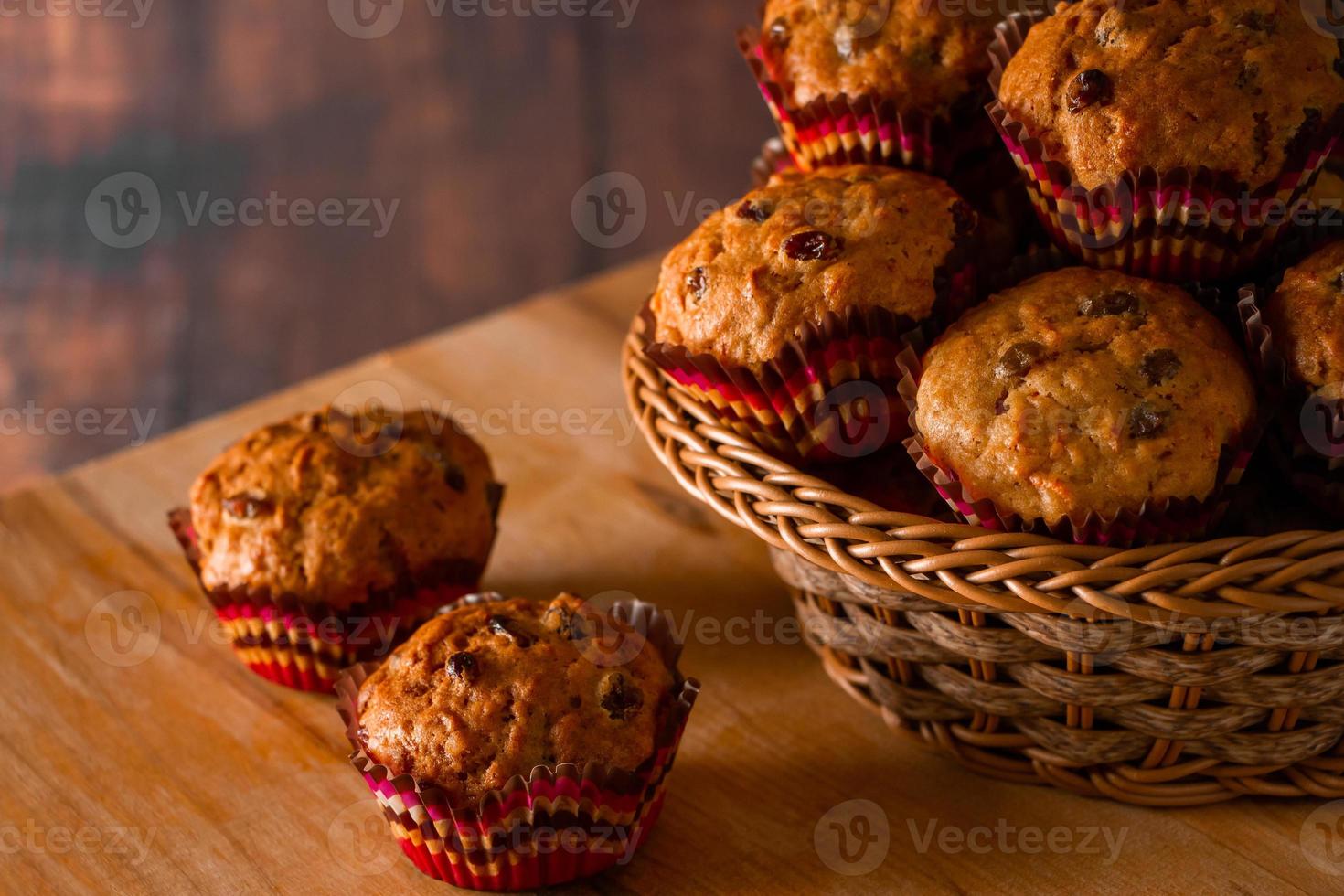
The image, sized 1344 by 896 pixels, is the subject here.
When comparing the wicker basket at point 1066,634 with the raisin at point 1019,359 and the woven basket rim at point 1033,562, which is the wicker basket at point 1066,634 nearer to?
the woven basket rim at point 1033,562

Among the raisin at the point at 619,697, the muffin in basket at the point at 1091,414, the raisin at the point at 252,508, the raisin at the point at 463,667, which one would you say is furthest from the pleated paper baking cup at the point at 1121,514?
the raisin at the point at 252,508

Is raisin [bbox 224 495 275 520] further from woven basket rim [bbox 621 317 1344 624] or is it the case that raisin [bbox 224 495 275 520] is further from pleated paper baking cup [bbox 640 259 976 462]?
woven basket rim [bbox 621 317 1344 624]

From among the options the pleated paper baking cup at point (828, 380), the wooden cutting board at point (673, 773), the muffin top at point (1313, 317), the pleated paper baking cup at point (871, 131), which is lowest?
the wooden cutting board at point (673, 773)

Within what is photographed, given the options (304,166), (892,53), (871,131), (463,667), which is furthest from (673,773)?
(304,166)

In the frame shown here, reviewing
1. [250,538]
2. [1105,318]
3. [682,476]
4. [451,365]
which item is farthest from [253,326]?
[1105,318]

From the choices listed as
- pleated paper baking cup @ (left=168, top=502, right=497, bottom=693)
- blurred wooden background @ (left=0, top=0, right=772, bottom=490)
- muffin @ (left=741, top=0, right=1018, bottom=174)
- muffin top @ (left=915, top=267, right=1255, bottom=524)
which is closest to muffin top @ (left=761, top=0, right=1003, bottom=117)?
muffin @ (left=741, top=0, right=1018, bottom=174)
